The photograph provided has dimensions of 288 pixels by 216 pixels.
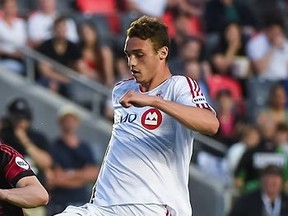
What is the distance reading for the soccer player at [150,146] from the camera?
7395 mm

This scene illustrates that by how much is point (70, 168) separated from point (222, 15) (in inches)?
188

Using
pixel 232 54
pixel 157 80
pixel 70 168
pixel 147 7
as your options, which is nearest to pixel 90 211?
pixel 157 80

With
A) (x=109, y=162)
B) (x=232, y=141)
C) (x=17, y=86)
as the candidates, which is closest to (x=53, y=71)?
(x=17, y=86)

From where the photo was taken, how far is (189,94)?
7301mm

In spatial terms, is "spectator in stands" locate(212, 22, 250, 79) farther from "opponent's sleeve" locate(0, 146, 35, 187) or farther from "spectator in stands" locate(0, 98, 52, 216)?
"opponent's sleeve" locate(0, 146, 35, 187)

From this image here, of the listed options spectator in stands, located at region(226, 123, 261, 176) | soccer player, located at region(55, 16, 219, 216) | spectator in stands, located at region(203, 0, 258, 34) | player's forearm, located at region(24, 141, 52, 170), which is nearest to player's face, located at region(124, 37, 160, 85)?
soccer player, located at region(55, 16, 219, 216)

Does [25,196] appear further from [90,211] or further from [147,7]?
[147,7]

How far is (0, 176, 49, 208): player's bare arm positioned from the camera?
619 centimetres

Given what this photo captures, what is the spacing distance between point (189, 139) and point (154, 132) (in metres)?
0.22

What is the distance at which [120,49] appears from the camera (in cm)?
1541

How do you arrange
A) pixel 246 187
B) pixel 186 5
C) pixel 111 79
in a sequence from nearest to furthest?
pixel 246 187 → pixel 111 79 → pixel 186 5

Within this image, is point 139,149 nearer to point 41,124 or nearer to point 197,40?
point 41,124

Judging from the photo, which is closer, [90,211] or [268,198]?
[90,211]

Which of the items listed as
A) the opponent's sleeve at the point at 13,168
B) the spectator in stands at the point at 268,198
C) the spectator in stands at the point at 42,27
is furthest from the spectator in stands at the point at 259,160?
the opponent's sleeve at the point at 13,168
